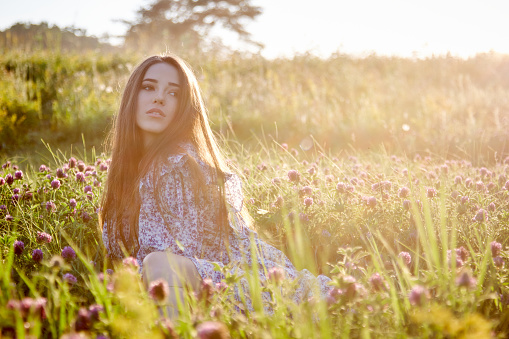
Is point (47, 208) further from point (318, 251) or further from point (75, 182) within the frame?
point (318, 251)

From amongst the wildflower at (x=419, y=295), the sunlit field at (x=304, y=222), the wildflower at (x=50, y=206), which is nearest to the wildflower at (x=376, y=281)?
the sunlit field at (x=304, y=222)

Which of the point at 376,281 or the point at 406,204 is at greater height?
the point at 406,204

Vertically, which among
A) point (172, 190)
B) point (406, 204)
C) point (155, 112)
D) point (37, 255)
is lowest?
point (37, 255)

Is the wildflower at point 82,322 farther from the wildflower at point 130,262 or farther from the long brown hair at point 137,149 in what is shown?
the long brown hair at point 137,149

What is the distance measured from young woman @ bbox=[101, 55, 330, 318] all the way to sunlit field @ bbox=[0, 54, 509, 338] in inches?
8.9

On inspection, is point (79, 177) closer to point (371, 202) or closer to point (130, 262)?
point (130, 262)

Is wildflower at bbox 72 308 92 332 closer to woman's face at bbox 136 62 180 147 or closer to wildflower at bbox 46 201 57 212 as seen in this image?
woman's face at bbox 136 62 180 147

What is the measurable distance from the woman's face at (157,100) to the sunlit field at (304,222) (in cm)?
80

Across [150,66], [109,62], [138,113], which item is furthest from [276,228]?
[109,62]

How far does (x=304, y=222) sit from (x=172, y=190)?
930mm

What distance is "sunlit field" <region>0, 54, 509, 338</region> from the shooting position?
1.26 metres

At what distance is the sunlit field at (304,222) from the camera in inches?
49.8

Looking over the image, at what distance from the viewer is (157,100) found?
252 centimetres

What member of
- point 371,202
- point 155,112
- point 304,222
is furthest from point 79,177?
point 371,202
